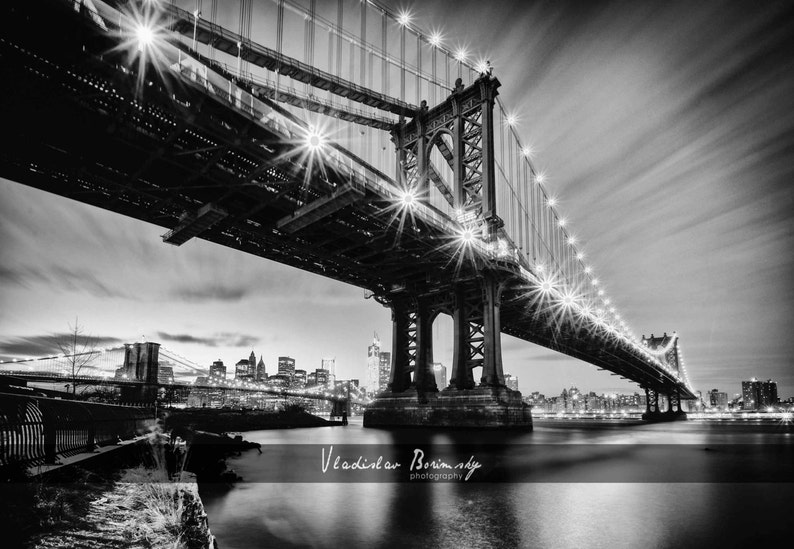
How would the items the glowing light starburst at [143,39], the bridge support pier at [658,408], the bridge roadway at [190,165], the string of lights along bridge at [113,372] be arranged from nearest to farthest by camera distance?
1. the glowing light starburst at [143,39]
2. the bridge roadway at [190,165]
3. the string of lights along bridge at [113,372]
4. the bridge support pier at [658,408]

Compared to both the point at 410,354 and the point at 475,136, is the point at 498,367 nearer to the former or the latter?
the point at 410,354

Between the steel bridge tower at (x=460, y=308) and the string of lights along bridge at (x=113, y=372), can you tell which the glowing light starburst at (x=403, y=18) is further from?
the string of lights along bridge at (x=113, y=372)

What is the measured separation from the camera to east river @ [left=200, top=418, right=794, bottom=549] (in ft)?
28.2

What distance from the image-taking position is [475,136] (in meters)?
46.0

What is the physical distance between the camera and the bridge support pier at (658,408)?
421 ft

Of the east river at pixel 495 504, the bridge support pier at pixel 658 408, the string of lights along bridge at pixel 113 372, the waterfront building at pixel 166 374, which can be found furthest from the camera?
the bridge support pier at pixel 658 408

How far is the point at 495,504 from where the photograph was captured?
37.0 ft

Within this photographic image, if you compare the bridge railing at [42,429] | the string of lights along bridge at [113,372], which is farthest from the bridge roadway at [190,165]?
the string of lights along bridge at [113,372]

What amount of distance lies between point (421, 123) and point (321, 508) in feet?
144

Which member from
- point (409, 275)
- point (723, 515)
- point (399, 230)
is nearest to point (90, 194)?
point (399, 230)

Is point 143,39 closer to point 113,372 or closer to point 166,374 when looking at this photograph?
point 113,372

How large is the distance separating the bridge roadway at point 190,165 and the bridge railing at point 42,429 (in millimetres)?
11758

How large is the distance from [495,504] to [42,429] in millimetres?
9489

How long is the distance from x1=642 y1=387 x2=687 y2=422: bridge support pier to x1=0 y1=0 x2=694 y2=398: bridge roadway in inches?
4301
